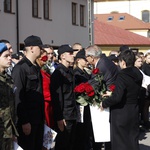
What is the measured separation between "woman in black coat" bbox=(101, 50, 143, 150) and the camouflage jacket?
79.1 inches

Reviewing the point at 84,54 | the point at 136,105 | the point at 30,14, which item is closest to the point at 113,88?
the point at 136,105

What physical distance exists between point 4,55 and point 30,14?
18859 millimetres

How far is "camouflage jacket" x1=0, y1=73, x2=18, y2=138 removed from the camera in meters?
4.95

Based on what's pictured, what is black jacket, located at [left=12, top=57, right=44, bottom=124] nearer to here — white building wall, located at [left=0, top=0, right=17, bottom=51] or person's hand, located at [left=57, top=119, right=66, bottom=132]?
person's hand, located at [left=57, top=119, right=66, bottom=132]

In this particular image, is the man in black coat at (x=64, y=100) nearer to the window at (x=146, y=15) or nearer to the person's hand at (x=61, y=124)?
the person's hand at (x=61, y=124)

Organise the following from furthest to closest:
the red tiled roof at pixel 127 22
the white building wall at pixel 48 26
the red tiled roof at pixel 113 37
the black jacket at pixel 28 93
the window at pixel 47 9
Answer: the red tiled roof at pixel 127 22
the red tiled roof at pixel 113 37
the window at pixel 47 9
the white building wall at pixel 48 26
the black jacket at pixel 28 93

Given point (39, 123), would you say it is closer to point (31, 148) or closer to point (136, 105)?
point (31, 148)

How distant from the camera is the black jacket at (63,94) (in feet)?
22.1

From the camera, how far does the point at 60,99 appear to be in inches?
269

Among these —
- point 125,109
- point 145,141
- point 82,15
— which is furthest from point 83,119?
point 82,15

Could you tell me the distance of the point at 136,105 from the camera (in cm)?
673

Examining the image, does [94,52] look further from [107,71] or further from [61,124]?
[61,124]

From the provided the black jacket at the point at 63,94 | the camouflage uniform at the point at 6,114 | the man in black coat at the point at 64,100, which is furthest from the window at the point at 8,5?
the camouflage uniform at the point at 6,114

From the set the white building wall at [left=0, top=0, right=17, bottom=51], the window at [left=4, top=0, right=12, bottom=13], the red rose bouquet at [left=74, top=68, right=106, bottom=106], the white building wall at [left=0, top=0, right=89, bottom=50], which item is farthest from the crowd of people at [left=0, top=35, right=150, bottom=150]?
the window at [left=4, top=0, right=12, bottom=13]
